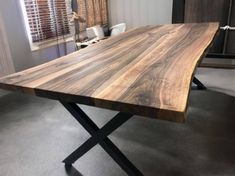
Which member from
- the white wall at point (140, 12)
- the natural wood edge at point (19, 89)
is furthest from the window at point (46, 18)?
the natural wood edge at point (19, 89)

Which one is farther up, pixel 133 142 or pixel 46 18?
pixel 46 18

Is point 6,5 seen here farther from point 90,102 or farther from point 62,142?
point 90,102

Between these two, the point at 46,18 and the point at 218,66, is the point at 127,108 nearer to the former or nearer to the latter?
the point at 46,18

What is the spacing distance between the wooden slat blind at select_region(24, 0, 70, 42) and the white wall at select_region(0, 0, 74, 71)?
0.15 m

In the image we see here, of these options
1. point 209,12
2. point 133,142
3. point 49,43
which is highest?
point 209,12

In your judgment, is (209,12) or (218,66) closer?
(209,12)

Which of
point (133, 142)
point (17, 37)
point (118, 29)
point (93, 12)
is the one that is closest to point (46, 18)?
point (17, 37)

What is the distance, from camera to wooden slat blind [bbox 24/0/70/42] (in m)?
2.88

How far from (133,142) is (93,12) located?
8.72 feet

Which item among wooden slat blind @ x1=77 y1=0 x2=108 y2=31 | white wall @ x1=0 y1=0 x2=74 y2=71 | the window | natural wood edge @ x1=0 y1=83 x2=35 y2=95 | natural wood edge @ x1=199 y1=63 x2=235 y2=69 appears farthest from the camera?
wooden slat blind @ x1=77 y1=0 x2=108 y2=31

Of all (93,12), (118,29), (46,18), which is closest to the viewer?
(46,18)

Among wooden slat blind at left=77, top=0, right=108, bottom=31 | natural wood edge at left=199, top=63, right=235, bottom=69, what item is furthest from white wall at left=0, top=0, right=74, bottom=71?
natural wood edge at left=199, top=63, right=235, bottom=69

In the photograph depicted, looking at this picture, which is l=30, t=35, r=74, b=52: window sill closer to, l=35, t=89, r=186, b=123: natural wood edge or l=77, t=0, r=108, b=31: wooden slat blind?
l=77, t=0, r=108, b=31: wooden slat blind

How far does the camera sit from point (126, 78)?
108cm
